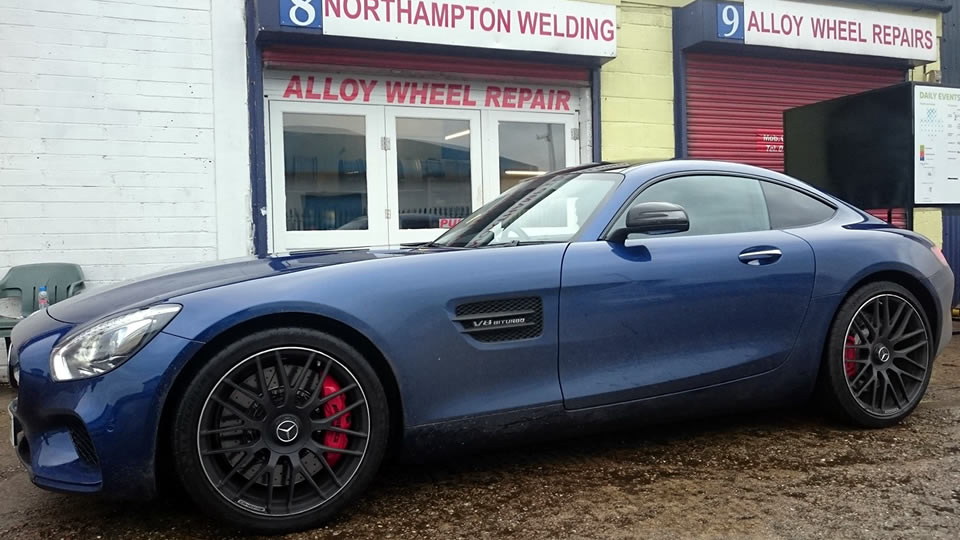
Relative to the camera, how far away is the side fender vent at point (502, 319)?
281cm

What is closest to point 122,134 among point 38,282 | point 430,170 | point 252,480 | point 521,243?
point 38,282

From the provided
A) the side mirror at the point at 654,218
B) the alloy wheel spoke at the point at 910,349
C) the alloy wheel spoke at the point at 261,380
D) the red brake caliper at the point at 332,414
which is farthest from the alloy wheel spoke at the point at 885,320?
the alloy wheel spoke at the point at 261,380

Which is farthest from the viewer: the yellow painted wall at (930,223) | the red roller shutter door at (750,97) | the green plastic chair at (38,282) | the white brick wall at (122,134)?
the yellow painted wall at (930,223)

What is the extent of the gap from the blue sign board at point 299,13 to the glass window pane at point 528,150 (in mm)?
2389

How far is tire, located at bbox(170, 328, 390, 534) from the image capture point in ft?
7.94

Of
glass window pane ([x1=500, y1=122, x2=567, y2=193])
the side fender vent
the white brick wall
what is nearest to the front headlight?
the side fender vent

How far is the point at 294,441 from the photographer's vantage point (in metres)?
2.53

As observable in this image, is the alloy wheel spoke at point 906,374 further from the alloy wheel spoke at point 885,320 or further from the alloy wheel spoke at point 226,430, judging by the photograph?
the alloy wheel spoke at point 226,430

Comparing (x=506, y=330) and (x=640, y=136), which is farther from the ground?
(x=640, y=136)

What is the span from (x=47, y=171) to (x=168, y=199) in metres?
1.00

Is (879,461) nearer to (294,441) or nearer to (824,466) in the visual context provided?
(824,466)

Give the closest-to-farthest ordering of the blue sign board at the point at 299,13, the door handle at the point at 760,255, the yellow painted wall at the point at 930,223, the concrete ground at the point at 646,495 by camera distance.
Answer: the concrete ground at the point at 646,495
the door handle at the point at 760,255
the blue sign board at the point at 299,13
the yellow painted wall at the point at 930,223

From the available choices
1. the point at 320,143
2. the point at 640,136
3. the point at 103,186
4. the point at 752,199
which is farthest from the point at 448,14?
the point at 752,199

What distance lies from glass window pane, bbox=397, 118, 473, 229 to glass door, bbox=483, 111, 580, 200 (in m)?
0.26
